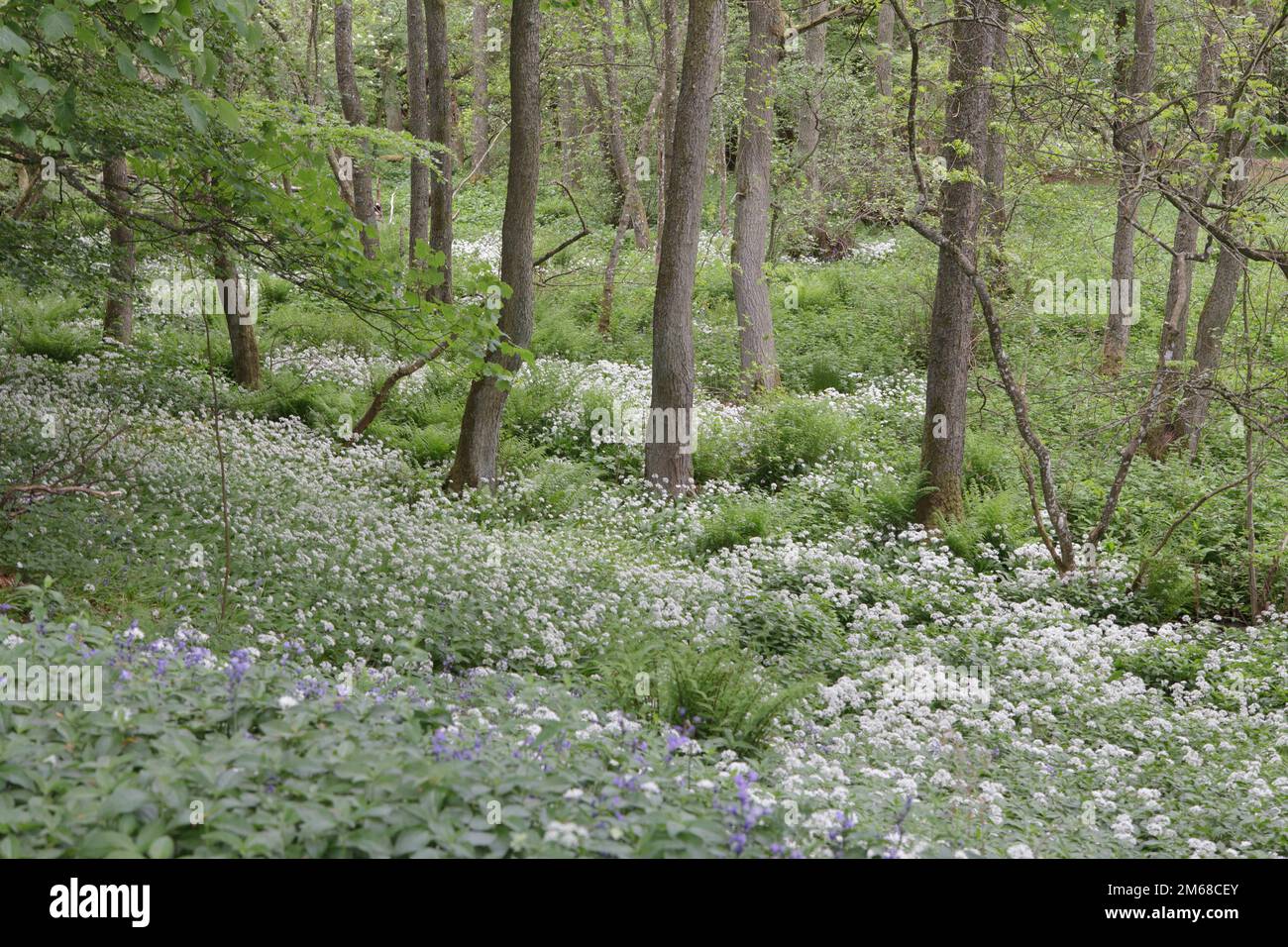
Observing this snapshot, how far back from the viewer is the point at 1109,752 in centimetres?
594

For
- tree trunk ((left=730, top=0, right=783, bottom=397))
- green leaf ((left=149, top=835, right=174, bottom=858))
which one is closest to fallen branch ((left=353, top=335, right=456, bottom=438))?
tree trunk ((left=730, top=0, right=783, bottom=397))

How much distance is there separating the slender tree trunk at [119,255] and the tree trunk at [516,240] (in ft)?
11.0

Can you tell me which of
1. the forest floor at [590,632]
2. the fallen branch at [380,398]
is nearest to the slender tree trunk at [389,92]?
the forest floor at [590,632]

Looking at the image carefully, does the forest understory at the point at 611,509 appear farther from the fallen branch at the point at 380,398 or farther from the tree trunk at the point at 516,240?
the fallen branch at the point at 380,398

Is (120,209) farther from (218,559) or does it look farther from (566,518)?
(566,518)

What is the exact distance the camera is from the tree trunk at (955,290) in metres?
10.2

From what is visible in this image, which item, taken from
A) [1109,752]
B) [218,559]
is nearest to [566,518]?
[218,559]

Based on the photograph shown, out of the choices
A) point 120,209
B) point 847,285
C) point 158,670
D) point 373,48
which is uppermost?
point 373,48

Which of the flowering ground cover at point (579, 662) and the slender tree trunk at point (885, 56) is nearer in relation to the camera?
the flowering ground cover at point (579, 662)

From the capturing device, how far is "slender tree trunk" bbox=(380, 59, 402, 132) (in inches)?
1222

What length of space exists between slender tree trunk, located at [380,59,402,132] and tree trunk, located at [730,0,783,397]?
17219mm

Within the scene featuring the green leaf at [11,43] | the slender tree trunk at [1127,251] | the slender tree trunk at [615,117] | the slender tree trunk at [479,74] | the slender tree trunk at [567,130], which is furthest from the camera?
the slender tree trunk at [567,130]

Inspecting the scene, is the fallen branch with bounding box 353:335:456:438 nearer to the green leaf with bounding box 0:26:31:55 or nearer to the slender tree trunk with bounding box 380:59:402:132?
the green leaf with bounding box 0:26:31:55

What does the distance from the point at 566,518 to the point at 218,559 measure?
4.01 m
